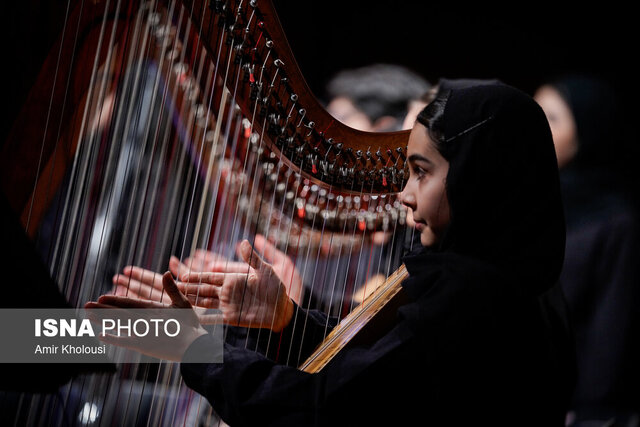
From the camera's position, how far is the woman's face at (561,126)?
2.39 metres

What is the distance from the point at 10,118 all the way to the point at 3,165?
0.09m

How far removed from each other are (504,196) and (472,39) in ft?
7.00

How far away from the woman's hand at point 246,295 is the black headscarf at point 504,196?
1.97ft

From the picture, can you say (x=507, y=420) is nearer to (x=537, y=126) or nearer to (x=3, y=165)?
(x=537, y=126)

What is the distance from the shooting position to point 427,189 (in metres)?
1.08

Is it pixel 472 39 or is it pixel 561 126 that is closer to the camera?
pixel 561 126

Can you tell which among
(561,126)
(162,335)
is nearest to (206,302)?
(162,335)

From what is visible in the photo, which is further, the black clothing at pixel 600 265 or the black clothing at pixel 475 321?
the black clothing at pixel 600 265

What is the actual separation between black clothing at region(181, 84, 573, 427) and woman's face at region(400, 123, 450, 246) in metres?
0.04

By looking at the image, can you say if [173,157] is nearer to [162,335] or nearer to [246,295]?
[246,295]

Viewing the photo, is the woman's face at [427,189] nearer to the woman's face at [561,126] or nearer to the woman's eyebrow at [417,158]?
the woman's eyebrow at [417,158]

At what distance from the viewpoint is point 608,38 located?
94.8 inches

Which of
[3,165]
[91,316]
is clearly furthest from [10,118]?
[91,316]

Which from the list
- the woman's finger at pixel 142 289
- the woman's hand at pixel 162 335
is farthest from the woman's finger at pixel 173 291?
the woman's finger at pixel 142 289
